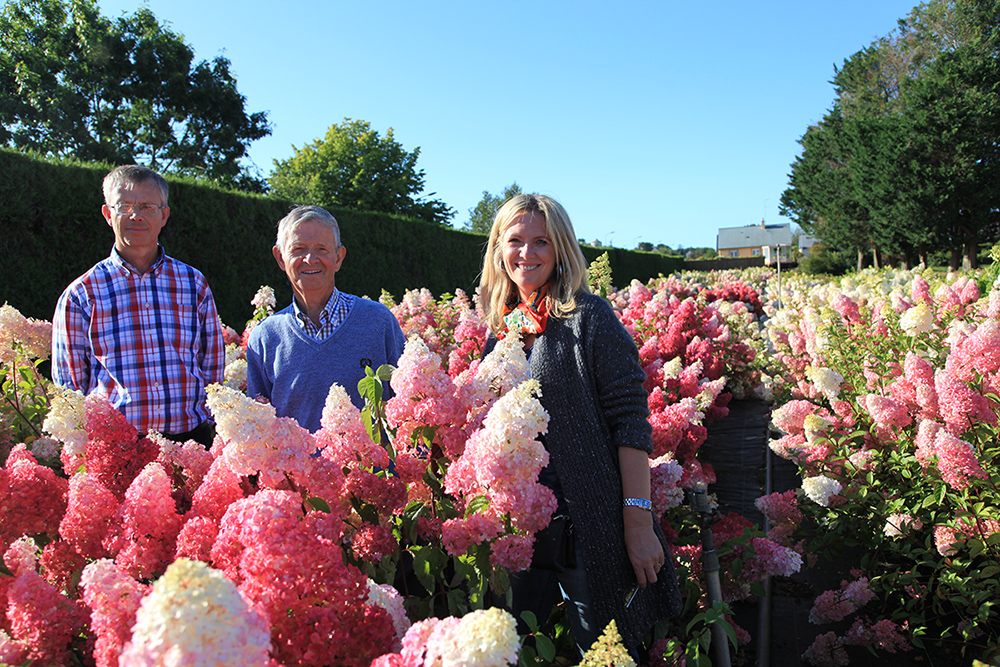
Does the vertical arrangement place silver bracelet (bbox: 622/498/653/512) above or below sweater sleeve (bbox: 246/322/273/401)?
below

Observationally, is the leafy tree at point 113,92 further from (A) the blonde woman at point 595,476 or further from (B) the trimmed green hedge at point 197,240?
(A) the blonde woman at point 595,476

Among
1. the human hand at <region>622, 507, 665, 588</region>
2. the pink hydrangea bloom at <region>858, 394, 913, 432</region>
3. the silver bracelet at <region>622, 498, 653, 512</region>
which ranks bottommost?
the human hand at <region>622, 507, 665, 588</region>

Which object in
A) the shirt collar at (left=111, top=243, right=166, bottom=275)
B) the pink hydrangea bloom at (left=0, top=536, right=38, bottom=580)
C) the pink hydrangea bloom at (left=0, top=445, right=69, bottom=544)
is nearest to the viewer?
the pink hydrangea bloom at (left=0, top=536, right=38, bottom=580)

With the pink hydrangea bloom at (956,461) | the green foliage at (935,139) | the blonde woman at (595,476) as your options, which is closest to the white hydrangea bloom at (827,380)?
the pink hydrangea bloom at (956,461)

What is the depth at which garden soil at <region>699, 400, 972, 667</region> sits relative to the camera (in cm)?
270

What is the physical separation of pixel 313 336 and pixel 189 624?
1.86 m

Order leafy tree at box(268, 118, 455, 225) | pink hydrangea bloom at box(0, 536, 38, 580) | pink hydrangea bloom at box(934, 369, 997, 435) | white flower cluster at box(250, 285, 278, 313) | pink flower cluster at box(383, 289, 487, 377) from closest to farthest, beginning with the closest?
pink hydrangea bloom at box(0, 536, 38, 580), pink hydrangea bloom at box(934, 369, 997, 435), pink flower cluster at box(383, 289, 487, 377), white flower cluster at box(250, 285, 278, 313), leafy tree at box(268, 118, 455, 225)

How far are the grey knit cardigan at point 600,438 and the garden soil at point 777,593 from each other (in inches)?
46.0

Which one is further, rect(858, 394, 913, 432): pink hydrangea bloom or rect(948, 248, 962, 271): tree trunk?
rect(948, 248, 962, 271): tree trunk

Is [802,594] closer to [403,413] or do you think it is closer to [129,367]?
[403,413]

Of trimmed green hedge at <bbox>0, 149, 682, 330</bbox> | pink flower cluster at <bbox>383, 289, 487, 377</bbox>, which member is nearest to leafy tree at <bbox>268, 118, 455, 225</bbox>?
trimmed green hedge at <bbox>0, 149, 682, 330</bbox>

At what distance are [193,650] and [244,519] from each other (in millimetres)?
A: 294

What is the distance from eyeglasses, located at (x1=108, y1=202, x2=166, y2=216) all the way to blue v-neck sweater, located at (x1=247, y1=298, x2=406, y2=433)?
702 millimetres

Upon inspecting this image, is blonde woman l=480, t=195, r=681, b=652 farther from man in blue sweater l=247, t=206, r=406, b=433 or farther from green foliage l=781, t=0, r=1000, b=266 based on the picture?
green foliage l=781, t=0, r=1000, b=266
